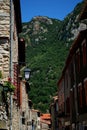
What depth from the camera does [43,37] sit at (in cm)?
13475

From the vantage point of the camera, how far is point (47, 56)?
348 feet

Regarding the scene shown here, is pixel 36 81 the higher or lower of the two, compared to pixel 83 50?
lower

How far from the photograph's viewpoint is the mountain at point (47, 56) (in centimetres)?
9275

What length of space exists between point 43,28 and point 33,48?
115ft

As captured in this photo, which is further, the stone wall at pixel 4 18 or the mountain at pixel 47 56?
the mountain at pixel 47 56

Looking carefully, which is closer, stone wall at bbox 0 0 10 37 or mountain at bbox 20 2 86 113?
stone wall at bbox 0 0 10 37

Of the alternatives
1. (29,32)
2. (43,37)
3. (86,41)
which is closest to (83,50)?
(86,41)

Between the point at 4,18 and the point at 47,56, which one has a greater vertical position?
the point at 4,18

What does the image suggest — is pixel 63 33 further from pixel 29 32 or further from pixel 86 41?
pixel 86 41

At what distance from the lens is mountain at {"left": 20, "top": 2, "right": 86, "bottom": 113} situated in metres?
92.8

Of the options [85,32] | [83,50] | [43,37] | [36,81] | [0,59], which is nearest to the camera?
[0,59]

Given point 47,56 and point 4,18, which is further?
point 47,56

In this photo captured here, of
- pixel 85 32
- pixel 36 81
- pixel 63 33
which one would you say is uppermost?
pixel 63 33

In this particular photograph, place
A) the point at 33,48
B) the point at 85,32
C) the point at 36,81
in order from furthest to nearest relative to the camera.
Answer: the point at 33,48 < the point at 36,81 < the point at 85,32
